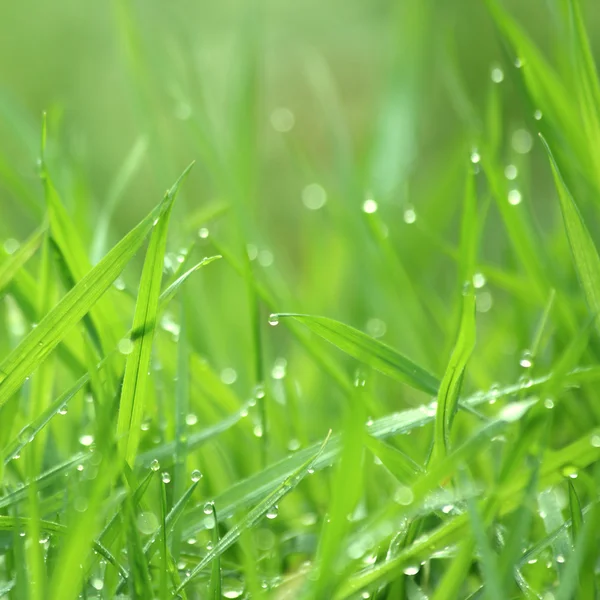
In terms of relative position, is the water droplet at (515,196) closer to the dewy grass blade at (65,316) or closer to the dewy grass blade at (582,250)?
the dewy grass blade at (582,250)

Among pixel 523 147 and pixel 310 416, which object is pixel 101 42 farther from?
pixel 310 416

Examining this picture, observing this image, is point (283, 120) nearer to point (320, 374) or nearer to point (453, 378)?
point (320, 374)

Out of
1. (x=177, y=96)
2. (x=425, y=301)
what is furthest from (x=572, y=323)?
(x=177, y=96)

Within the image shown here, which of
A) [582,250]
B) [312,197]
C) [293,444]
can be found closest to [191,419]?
[293,444]

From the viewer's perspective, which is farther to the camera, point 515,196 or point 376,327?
point 376,327

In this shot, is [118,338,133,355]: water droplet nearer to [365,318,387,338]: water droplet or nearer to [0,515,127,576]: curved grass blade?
[0,515,127,576]: curved grass blade

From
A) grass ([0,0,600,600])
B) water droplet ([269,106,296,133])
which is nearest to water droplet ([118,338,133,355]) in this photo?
grass ([0,0,600,600])
